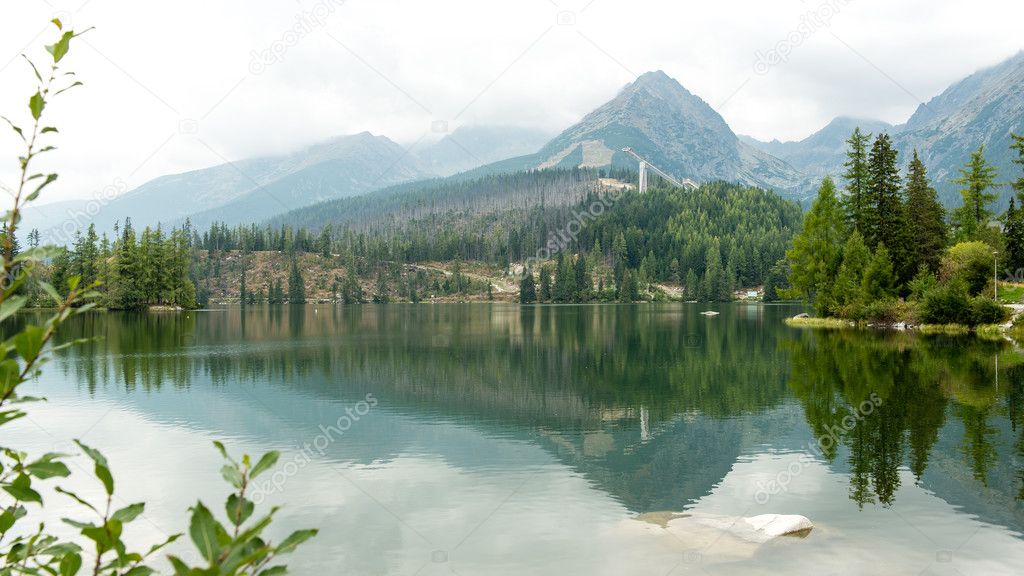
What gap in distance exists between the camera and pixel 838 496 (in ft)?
55.0

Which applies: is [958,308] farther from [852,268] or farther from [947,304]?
[852,268]

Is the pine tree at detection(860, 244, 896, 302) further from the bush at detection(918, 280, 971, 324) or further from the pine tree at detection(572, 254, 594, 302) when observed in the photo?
the pine tree at detection(572, 254, 594, 302)

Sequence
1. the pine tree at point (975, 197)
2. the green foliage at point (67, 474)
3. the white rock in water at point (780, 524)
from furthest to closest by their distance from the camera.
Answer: the pine tree at point (975, 197)
the white rock in water at point (780, 524)
the green foliage at point (67, 474)

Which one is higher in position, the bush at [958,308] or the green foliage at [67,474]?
the green foliage at [67,474]

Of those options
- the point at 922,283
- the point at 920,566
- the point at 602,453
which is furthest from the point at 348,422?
the point at 922,283

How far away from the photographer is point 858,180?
250 ft

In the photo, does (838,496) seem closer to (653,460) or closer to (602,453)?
(653,460)

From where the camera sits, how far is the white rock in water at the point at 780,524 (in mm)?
14391

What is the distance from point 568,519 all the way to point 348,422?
1338cm

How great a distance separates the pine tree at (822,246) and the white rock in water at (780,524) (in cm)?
6576

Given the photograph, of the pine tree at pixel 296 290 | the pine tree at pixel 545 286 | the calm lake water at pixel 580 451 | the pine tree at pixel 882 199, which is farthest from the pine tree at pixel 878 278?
the pine tree at pixel 296 290

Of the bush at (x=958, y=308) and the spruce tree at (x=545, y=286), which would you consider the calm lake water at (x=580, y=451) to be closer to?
the bush at (x=958, y=308)

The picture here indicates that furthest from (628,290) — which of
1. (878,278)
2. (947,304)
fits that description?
(947,304)

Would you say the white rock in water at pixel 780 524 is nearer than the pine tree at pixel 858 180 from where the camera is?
Yes
